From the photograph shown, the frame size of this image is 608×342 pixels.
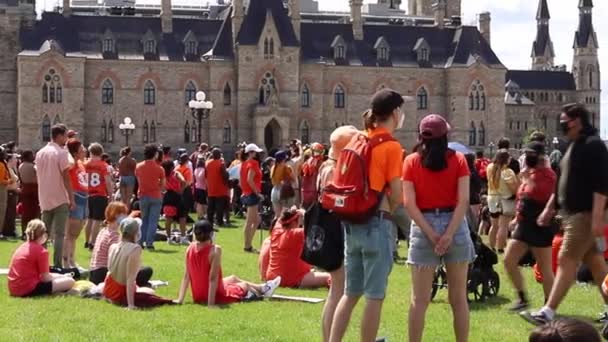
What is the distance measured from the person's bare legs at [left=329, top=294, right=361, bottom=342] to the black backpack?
1.48 ft

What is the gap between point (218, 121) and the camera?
6569 centimetres

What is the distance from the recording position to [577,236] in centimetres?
1034

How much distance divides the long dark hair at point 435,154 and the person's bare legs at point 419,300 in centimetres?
86

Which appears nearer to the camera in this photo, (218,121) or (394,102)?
(394,102)

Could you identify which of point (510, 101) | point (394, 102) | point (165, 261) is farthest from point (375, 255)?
point (510, 101)

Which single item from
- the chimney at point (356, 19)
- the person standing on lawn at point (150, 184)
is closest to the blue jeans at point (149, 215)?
the person standing on lawn at point (150, 184)

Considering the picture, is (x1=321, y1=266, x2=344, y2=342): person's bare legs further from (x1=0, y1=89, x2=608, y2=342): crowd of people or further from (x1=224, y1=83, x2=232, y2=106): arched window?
(x1=224, y1=83, x2=232, y2=106): arched window

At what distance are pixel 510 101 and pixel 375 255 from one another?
357 feet

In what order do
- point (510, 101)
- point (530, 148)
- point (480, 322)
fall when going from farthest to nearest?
point (510, 101), point (530, 148), point (480, 322)

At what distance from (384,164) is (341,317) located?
4.29 ft

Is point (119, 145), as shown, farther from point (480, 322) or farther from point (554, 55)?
point (554, 55)

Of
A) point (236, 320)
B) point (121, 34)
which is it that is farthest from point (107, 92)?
point (236, 320)

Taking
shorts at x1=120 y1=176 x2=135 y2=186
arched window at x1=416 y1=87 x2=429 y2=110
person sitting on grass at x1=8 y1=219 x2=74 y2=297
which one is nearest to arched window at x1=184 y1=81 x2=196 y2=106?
arched window at x1=416 y1=87 x2=429 y2=110

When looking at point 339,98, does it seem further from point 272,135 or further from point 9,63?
point 9,63
